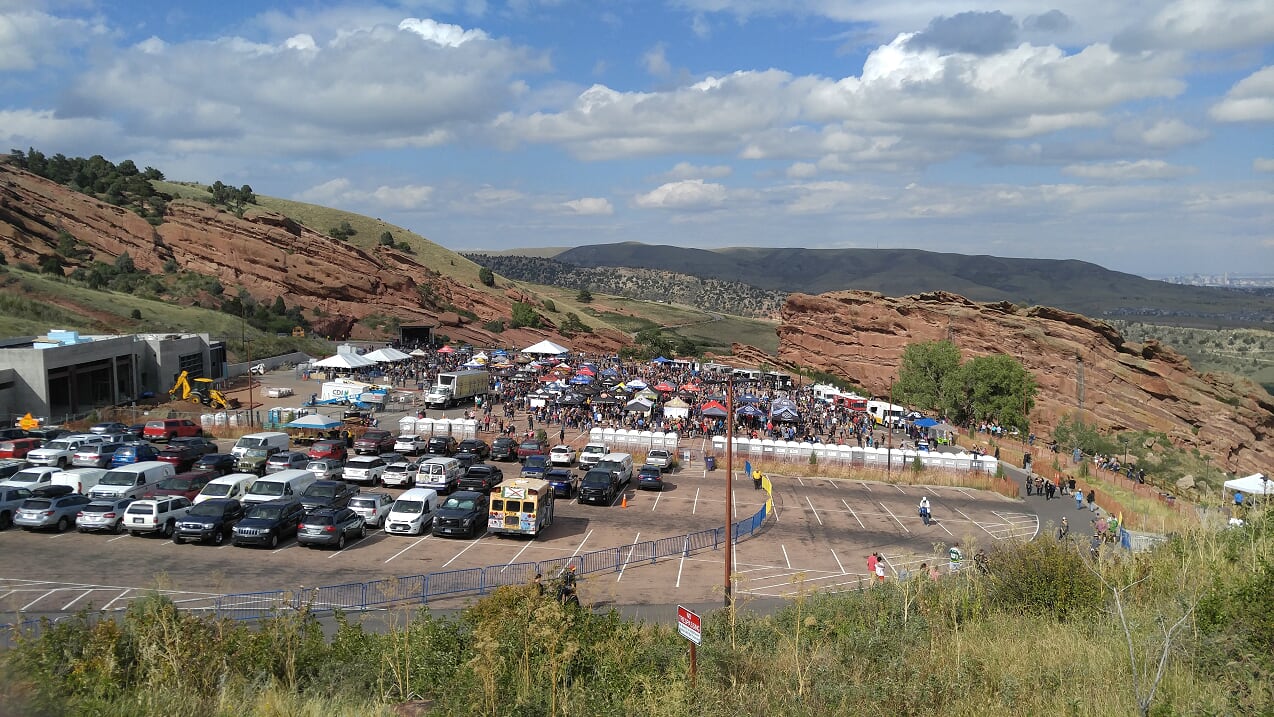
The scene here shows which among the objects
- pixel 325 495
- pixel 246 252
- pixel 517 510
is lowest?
pixel 517 510

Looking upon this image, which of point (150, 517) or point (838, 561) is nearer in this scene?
point (150, 517)

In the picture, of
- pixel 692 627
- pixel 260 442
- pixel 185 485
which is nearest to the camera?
pixel 692 627

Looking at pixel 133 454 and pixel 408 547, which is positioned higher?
pixel 133 454

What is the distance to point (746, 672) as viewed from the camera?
11.4 meters

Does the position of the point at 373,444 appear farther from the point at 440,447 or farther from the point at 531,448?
the point at 531,448

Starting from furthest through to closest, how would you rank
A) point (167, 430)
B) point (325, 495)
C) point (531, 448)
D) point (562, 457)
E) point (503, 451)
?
point (531, 448) → point (167, 430) → point (503, 451) → point (562, 457) → point (325, 495)

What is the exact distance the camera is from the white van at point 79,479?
25297 mm

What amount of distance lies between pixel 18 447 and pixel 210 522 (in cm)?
1545

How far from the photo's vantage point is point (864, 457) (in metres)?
36.4

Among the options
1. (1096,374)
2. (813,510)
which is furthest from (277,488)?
(1096,374)

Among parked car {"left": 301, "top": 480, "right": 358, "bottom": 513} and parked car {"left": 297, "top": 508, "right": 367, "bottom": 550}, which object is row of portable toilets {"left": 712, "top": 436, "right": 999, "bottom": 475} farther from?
parked car {"left": 297, "top": 508, "right": 367, "bottom": 550}

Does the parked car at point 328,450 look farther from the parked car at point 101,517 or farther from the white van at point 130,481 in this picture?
the parked car at point 101,517

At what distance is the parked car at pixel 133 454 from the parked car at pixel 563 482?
1553 cm

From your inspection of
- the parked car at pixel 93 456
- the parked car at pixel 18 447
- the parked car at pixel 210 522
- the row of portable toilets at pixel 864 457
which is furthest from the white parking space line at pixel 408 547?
the parked car at pixel 18 447
